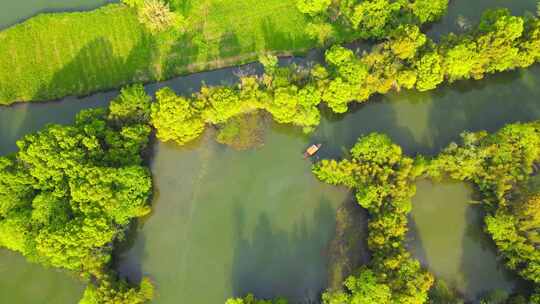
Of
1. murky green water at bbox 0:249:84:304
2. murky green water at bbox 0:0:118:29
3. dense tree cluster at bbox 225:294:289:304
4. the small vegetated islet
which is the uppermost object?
murky green water at bbox 0:0:118:29

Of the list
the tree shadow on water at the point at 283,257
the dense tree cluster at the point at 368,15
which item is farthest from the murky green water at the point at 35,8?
the tree shadow on water at the point at 283,257

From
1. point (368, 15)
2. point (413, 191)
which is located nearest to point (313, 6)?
point (368, 15)

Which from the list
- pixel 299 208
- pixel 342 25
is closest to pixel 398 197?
pixel 299 208

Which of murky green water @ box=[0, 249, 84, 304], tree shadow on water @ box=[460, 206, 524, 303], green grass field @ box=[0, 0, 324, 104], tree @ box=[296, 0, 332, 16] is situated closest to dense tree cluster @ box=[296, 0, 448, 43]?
tree @ box=[296, 0, 332, 16]

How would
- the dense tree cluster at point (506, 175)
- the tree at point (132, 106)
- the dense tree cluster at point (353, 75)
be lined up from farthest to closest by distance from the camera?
the dense tree cluster at point (353, 75), the tree at point (132, 106), the dense tree cluster at point (506, 175)

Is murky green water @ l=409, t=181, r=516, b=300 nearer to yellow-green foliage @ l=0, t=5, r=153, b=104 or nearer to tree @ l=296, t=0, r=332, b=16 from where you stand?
tree @ l=296, t=0, r=332, b=16

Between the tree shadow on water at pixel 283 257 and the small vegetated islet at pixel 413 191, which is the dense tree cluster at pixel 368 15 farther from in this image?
the tree shadow on water at pixel 283 257
